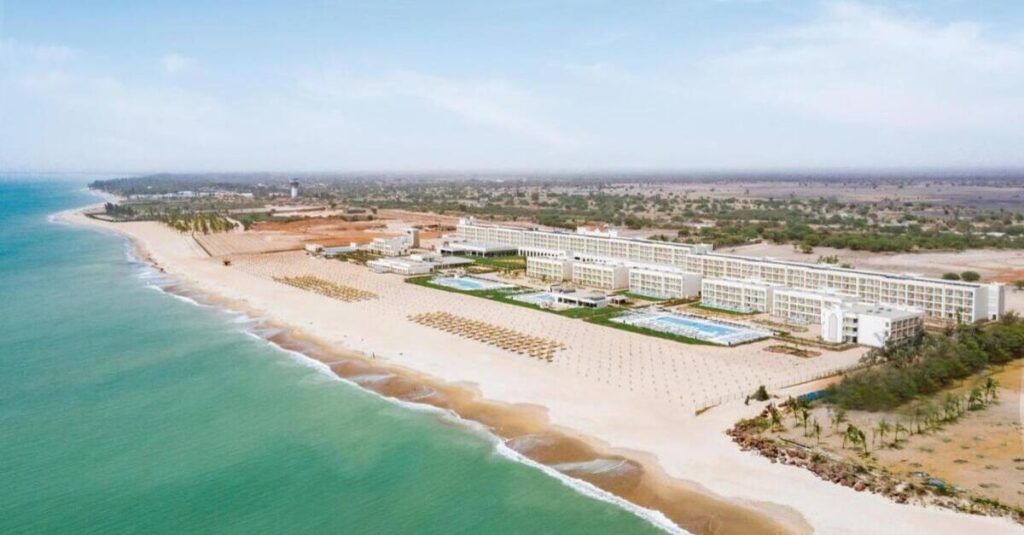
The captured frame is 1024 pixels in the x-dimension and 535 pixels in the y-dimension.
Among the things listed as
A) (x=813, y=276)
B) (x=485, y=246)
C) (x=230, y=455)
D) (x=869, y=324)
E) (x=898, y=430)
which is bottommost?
(x=230, y=455)

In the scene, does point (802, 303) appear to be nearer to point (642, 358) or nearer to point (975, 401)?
point (642, 358)

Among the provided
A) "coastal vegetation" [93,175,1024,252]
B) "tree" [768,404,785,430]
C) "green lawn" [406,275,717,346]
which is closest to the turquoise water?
"tree" [768,404,785,430]

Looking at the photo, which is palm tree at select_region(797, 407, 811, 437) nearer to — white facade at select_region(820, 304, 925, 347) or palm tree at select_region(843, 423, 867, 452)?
palm tree at select_region(843, 423, 867, 452)

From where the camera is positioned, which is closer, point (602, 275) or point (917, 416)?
point (917, 416)

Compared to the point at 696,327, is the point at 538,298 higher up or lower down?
higher up

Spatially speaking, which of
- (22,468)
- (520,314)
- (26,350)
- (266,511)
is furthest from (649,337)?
(26,350)

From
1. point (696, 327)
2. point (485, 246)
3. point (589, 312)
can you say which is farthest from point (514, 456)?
point (485, 246)

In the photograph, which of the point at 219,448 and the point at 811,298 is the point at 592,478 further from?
the point at 811,298
